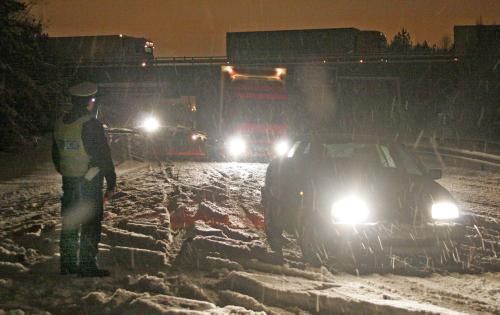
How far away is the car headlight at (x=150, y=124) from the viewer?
27.8 m

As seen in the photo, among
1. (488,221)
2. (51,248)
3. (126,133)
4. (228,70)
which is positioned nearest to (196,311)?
(51,248)

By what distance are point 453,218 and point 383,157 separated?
2288 millimetres

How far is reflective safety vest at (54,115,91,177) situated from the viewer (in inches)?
240

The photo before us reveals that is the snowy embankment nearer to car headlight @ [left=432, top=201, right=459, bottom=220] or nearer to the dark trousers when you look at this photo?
the dark trousers

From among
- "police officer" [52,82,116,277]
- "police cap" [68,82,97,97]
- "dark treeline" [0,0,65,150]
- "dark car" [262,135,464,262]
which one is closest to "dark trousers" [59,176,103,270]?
"police officer" [52,82,116,277]

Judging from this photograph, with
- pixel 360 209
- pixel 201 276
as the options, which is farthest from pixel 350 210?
pixel 201 276

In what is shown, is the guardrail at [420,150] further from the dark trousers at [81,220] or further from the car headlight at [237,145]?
the dark trousers at [81,220]

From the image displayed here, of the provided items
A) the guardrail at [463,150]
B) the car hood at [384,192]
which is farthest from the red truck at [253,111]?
the car hood at [384,192]

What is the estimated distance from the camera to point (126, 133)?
27875mm

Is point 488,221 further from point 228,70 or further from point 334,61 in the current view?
point 334,61

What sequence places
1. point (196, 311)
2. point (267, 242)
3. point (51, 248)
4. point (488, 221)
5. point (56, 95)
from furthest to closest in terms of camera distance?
1. point (56, 95)
2. point (488, 221)
3. point (267, 242)
4. point (51, 248)
5. point (196, 311)

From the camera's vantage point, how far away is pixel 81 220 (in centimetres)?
615

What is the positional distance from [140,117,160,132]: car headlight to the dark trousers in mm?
21606

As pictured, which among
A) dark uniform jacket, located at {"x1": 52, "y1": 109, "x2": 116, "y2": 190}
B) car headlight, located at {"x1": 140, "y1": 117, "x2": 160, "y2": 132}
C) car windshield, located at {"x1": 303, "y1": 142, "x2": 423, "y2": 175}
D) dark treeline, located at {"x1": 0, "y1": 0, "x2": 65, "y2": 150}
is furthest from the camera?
dark treeline, located at {"x1": 0, "y1": 0, "x2": 65, "y2": 150}
